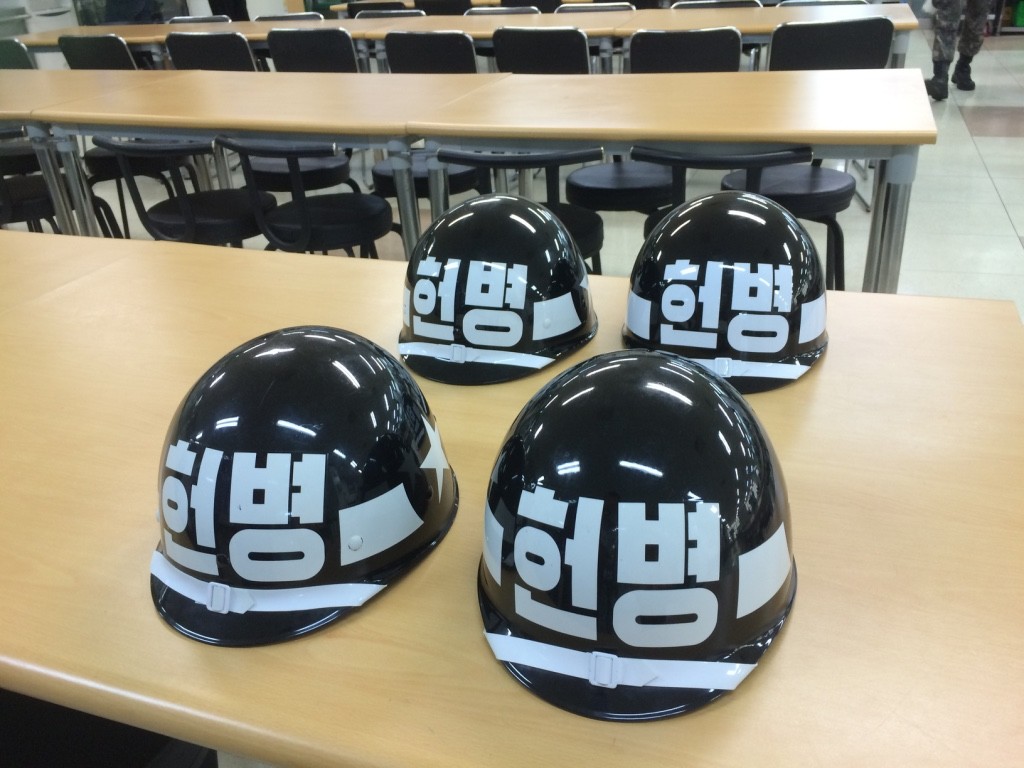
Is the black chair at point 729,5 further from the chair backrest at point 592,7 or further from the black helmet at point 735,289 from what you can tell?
the black helmet at point 735,289

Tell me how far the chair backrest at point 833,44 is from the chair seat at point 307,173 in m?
1.57

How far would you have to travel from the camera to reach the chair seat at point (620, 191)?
2.03 metres

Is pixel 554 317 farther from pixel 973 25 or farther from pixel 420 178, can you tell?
pixel 973 25

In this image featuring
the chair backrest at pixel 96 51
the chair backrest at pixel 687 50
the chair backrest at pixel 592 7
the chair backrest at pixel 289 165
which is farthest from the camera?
the chair backrest at pixel 592 7

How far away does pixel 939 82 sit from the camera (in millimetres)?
4805

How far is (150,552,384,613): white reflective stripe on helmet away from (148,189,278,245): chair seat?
1.68 meters

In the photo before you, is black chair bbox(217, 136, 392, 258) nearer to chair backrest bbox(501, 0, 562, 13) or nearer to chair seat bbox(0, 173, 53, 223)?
chair seat bbox(0, 173, 53, 223)

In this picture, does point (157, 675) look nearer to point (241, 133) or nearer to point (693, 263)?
point (693, 263)

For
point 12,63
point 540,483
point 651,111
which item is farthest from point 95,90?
point 540,483

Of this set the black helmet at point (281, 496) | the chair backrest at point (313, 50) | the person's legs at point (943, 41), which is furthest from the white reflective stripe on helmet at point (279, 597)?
the person's legs at point (943, 41)

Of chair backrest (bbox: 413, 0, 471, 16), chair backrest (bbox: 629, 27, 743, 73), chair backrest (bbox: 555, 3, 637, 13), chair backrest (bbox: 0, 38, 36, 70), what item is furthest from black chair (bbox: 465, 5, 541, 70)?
chair backrest (bbox: 0, 38, 36, 70)

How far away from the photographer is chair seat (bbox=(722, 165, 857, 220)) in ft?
6.15

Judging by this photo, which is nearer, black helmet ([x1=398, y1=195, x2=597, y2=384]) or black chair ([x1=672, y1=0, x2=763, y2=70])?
black helmet ([x1=398, y1=195, x2=597, y2=384])

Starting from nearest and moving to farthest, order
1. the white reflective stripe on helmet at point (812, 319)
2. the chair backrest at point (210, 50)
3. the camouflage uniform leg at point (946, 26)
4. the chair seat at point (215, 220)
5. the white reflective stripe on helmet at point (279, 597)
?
the white reflective stripe on helmet at point (279, 597) < the white reflective stripe on helmet at point (812, 319) < the chair seat at point (215, 220) < the chair backrest at point (210, 50) < the camouflage uniform leg at point (946, 26)
